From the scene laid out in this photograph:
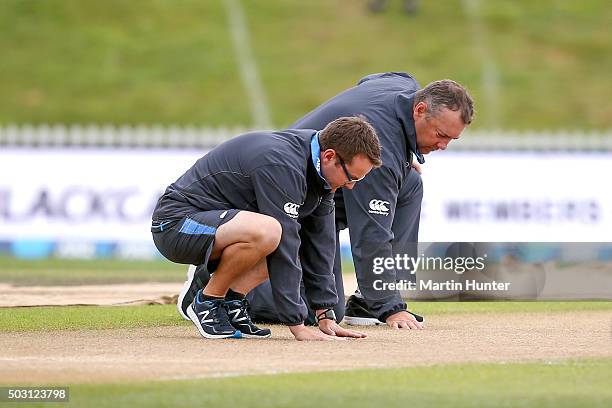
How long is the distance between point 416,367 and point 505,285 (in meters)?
4.43

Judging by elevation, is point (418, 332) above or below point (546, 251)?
above

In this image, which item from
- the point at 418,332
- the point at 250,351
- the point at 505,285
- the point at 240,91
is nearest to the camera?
the point at 250,351

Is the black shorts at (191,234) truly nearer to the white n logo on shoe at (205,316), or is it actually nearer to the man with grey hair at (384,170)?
the white n logo on shoe at (205,316)

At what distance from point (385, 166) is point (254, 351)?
2.02 meters

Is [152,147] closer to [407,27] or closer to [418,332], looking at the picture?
[418,332]

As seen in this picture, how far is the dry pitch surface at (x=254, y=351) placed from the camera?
5906 millimetres

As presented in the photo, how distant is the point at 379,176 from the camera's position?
326 inches

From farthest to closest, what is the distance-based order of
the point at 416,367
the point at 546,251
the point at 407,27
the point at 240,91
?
the point at 407,27
the point at 240,91
the point at 546,251
the point at 416,367

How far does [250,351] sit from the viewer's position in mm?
6758

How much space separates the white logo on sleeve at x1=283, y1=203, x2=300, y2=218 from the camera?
283 inches

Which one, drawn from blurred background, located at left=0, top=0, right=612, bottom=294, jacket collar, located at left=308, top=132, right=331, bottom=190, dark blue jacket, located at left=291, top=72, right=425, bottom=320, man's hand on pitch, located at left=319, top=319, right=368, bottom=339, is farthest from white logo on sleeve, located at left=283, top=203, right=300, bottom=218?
blurred background, located at left=0, top=0, right=612, bottom=294

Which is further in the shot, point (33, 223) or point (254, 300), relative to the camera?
point (33, 223)

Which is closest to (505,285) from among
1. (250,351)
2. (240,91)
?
(250,351)

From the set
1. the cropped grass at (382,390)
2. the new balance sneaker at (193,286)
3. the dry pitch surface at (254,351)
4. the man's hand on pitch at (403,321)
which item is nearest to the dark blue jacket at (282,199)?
the dry pitch surface at (254,351)
